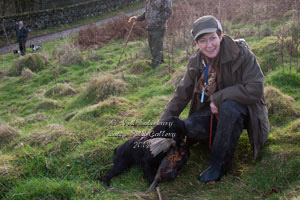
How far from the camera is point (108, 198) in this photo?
10.1 ft

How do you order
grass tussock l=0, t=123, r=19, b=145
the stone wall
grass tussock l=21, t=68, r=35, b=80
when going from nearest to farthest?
grass tussock l=0, t=123, r=19, b=145 < grass tussock l=21, t=68, r=35, b=80 < the stone wall

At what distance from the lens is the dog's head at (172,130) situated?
317 centimetres

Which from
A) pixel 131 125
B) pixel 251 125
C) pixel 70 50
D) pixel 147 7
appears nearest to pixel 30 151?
pixel 131 125

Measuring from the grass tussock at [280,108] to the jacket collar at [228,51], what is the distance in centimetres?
156

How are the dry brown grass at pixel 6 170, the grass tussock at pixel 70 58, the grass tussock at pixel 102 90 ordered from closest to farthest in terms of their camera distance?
the dry brown grass at pixel 6 170 → the grass tussock at pixel 102 90 → the grass tussock at pixel 70 58

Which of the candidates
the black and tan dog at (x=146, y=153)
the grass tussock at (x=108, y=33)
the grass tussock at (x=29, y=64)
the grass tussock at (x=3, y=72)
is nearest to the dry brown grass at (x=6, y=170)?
the black and tan dog at (x=146, y=153)

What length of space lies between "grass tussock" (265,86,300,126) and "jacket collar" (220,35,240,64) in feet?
5.11

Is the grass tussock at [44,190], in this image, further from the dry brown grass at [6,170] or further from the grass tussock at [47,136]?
the grass tussock at [47,136]

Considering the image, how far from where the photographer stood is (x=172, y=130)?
3.17 meters

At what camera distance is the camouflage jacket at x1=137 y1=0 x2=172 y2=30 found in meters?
7.40

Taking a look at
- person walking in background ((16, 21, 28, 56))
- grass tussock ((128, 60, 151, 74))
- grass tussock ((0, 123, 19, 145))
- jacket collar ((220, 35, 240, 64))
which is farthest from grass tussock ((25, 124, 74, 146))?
person walking in background ((16, 21, 28, 56))

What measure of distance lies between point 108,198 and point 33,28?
18666 mm

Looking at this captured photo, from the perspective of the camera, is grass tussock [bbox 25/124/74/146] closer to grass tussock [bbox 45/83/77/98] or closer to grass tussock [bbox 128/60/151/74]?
grass tussock [bbox 45/83/77/98]

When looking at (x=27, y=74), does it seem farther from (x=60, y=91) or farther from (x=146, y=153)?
(x=146, y=153)
